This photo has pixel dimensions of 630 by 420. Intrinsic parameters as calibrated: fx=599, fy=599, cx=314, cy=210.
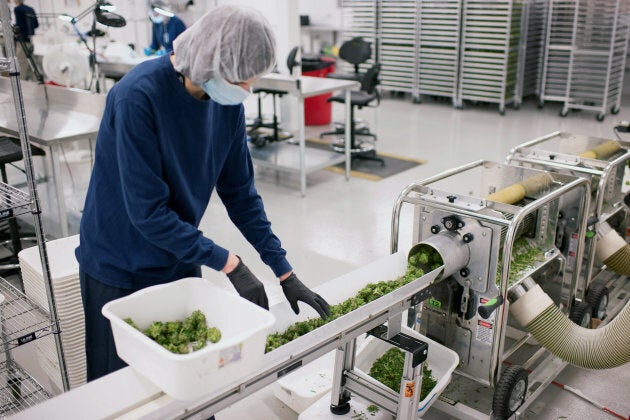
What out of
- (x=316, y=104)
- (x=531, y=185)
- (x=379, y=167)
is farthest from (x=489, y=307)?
(x=316, y=104)

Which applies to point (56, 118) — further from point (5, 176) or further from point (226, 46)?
point (226, 46)

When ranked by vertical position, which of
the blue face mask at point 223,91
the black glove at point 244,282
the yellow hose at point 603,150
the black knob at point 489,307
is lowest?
the black knob at point 489,307

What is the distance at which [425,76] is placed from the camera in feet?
31.7

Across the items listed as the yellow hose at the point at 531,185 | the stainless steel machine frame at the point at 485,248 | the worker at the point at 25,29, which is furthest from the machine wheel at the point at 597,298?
the worker at the point at 25,29

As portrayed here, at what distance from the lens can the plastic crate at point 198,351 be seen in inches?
53.9

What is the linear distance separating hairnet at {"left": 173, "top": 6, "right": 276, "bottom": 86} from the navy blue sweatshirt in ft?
0.28

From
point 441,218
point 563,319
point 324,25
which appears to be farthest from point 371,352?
point 324,25

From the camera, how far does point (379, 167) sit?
6664 mm

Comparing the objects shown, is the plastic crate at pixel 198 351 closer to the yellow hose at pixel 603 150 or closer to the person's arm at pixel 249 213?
the person's arm at pixel 249 213

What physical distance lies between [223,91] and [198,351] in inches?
28.6

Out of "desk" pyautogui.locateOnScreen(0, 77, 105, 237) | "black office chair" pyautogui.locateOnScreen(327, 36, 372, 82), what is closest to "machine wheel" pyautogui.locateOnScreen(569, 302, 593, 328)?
"desk" pyautogui.locateOnScreen(0, 77, 105, 237)

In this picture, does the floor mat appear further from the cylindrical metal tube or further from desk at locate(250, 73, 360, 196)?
the cylindrical metal tube

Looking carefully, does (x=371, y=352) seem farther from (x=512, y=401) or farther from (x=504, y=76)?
(x=504, y=76)

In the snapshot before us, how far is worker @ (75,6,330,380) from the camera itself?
1599 mm
